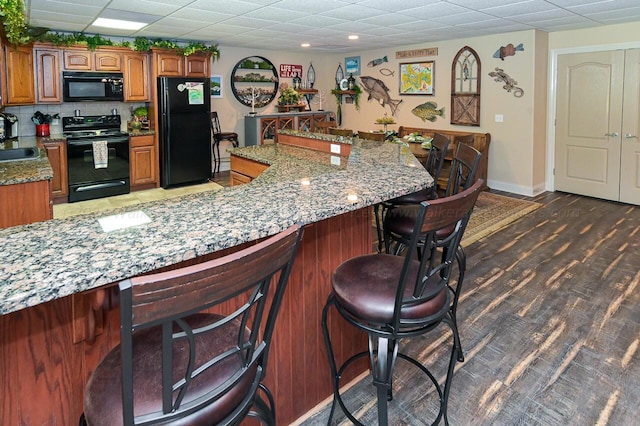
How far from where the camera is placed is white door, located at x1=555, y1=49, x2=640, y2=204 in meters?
5.78

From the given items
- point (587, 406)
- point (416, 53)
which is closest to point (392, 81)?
point (416, 53)

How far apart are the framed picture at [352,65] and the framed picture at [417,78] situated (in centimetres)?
111

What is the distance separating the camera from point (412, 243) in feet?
4.66

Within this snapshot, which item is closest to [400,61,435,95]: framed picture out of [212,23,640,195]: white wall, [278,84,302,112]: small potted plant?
[212,23,640,195]: white wall

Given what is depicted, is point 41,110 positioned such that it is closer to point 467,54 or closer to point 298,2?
point 298,2

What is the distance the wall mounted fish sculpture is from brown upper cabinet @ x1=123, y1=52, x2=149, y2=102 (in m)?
4.00

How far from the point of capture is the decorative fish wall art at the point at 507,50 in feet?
20.5

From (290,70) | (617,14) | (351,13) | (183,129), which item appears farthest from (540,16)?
(183,129)

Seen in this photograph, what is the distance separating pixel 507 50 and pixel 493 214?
255cm

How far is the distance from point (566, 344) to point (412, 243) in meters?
1.88

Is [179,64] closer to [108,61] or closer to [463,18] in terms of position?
[108,61]

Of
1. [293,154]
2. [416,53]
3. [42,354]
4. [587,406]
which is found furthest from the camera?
[416,53]

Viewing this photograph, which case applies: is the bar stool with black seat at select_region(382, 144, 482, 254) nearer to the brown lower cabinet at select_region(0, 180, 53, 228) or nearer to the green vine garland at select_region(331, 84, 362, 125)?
the brown lower cabinet at select_region(0, 180, 53, 228)

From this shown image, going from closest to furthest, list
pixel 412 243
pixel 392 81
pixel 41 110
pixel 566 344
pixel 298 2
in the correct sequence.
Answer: pixel 412 243
pixel 566 344
pixel 298 2
pixel 41 110
pixel 392 81
